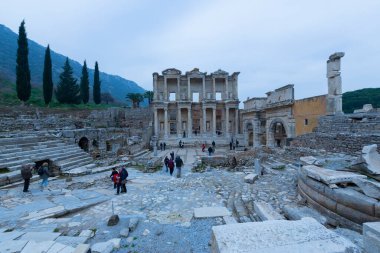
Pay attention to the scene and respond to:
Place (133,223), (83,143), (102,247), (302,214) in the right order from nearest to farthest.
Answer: (102,247) < (302,214) < (133,223) < (83,143)

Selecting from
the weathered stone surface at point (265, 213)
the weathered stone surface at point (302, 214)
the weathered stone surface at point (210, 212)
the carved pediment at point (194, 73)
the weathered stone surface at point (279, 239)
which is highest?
the carved pediment at point (194, 73)

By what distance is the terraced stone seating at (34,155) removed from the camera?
34.0ft

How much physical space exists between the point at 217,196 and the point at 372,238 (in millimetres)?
5488

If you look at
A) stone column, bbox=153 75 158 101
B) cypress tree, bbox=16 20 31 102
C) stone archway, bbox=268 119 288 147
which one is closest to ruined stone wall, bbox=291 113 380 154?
stone archway, bbox=268 119 288 147

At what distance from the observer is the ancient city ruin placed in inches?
117

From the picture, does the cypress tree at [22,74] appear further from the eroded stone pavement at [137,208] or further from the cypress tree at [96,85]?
the eroded stone pavement at [137,208]

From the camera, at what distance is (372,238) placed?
2.73 m

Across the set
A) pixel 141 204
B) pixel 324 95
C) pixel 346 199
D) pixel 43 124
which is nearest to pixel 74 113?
pixel 43 124

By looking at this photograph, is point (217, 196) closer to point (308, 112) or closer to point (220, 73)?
point (308, 112)

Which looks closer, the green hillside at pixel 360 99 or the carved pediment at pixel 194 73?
the carved pediment at pixel 194 73

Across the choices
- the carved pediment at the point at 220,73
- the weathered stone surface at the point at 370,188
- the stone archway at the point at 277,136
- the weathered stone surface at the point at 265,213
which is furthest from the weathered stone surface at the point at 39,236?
A: the carved pediment at the point at 220,73

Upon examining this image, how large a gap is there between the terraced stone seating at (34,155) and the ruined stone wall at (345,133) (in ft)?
44.7

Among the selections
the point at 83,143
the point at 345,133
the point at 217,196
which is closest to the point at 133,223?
the point at 217,196

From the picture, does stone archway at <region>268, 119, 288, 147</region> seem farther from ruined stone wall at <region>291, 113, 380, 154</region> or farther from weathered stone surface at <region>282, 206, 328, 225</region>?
weathered stone surface at <region>282, 206, 328, 225</region>
